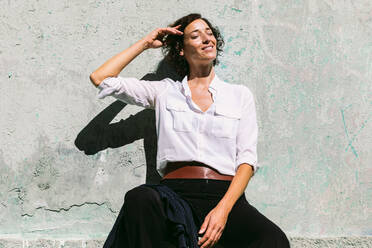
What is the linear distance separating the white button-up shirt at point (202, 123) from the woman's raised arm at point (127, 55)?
48mm

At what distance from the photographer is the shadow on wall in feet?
11.7

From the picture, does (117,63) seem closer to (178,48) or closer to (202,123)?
(178,48)

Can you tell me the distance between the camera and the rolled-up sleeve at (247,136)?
306 cm

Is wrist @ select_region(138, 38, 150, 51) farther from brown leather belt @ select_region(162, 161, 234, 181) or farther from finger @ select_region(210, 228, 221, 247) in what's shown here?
finger @ select_region(210, 228, 221, 247)

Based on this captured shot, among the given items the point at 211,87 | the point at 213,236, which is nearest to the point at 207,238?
the point at 213,236

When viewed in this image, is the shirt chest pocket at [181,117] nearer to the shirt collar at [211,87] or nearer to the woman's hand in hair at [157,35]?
the shirt collar at [211,87]

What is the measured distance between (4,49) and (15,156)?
0.73 m

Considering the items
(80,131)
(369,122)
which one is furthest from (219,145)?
(369,122)

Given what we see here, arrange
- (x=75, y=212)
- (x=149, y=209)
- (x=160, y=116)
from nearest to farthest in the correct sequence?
1. (x=149, y=209)
2. (x=160, y=116)
3. (x=75, y=212)

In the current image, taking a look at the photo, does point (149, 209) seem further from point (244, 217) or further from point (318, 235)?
point (318, 235)

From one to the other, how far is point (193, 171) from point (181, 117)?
0.35 m

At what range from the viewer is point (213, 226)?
272 centimetres

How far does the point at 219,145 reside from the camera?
10.2ft

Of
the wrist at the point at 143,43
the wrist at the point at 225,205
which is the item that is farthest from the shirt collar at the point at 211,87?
the wrist at the point at 225,205
